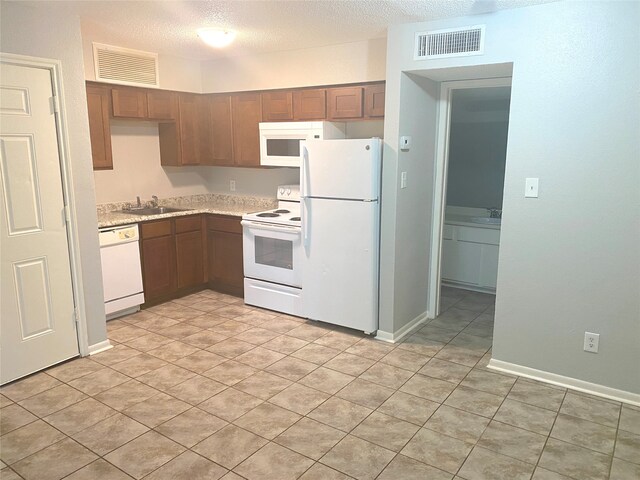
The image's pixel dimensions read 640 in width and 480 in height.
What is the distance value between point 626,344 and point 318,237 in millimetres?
2300

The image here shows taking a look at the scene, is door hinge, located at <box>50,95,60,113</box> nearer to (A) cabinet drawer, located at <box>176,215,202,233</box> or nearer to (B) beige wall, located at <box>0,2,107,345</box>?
(B) beige wall, located at <box>0,2,107,345</box>

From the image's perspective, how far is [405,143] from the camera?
3.62 meters

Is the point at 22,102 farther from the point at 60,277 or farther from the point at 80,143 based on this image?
the point at 60,277

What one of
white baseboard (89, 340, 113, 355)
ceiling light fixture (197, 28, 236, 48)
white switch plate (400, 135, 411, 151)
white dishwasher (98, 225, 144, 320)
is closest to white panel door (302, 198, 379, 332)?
white switch plate (400, 135, 411, 151)

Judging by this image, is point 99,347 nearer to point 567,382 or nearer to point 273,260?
point 273,260

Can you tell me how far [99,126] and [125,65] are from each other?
0.69 metres

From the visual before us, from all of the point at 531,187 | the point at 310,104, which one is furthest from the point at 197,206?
the point at 531,187

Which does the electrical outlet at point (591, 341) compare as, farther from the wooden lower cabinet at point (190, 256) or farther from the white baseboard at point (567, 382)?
the wooden lower cabinet at point (190, 256)

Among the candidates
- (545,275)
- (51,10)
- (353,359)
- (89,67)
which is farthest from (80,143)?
(545,275)

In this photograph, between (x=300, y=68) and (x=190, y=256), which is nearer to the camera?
(x=300, y=68)

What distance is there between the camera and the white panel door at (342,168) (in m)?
3.61

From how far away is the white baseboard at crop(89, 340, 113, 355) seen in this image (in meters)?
3.58

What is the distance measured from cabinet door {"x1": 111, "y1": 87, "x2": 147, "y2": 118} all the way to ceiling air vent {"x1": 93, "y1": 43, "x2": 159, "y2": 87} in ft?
0.24

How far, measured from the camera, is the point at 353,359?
11.5 feet
